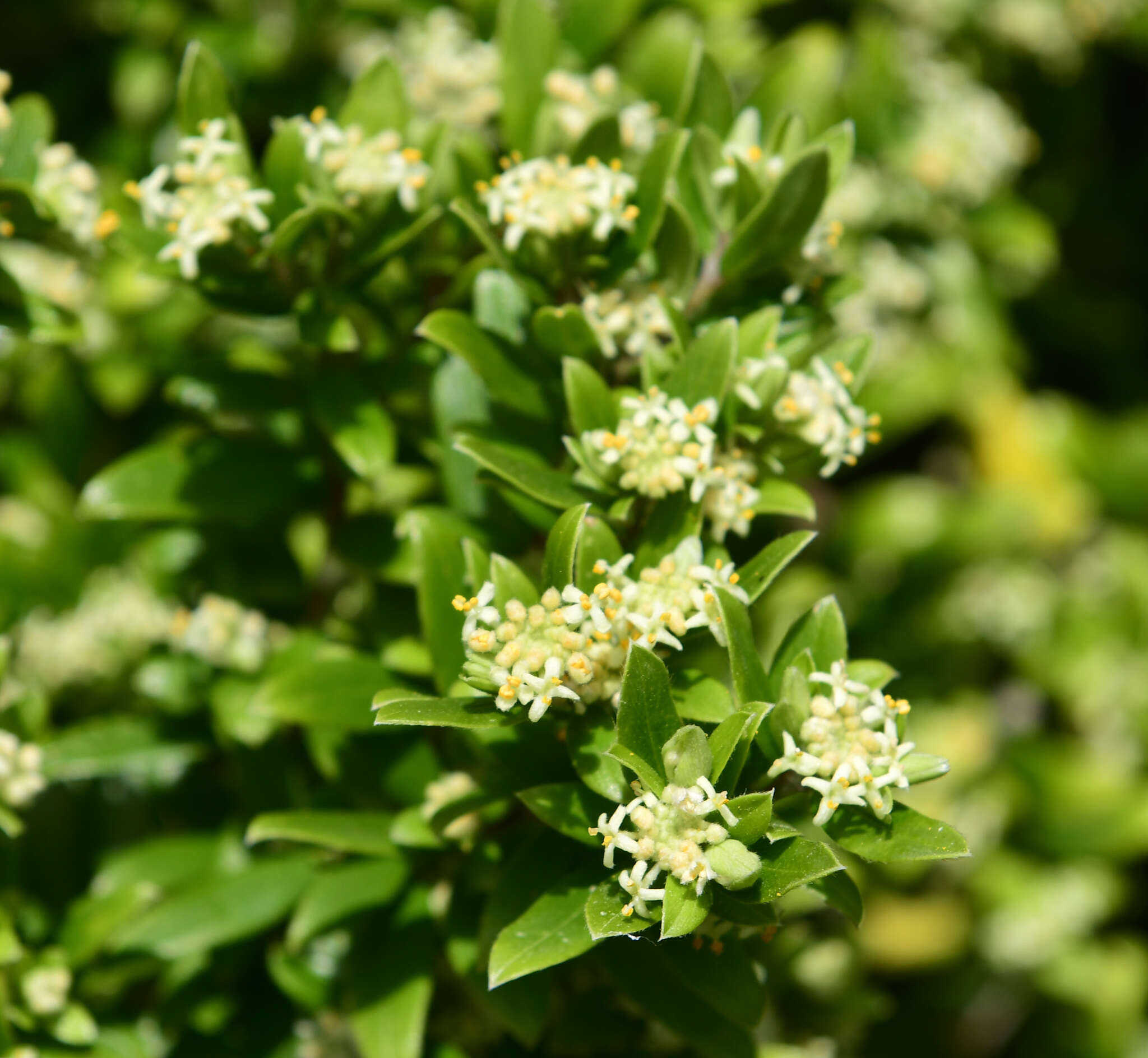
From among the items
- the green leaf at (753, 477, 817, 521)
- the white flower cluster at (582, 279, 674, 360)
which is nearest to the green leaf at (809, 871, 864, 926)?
the green leaf at (753, 477, 817, 521)

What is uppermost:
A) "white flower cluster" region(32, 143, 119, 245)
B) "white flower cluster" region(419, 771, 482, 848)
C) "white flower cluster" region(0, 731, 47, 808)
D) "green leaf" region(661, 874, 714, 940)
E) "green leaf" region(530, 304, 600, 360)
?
"green leaf" region(530, 304, 600, 360)

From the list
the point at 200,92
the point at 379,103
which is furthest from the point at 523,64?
the point at 200,92

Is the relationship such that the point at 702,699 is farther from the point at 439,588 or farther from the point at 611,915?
the point at 439,588

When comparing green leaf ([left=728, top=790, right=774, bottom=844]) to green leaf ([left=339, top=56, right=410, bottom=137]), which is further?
green leaf ([left=339, top=56, right=410, bottom=137])

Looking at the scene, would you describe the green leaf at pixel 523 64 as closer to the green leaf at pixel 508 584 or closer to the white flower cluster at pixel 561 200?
the white flower cluster at pixel 561 200

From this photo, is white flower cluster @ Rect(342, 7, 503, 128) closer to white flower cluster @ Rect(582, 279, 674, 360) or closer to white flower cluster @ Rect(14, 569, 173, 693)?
white flower cluster @ Rect(582, 279, 674, 360)

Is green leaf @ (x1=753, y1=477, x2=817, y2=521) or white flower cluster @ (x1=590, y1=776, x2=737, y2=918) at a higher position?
green leaf @ (x1=753, y1=477, x2=817, y2=521)

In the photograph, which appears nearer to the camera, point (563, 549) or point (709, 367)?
point (563, 549)
